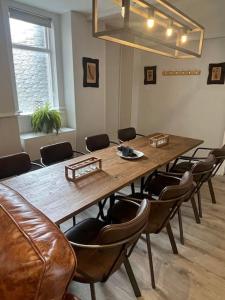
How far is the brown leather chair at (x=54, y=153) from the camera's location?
241 cm

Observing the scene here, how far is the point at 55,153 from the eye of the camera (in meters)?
2.54

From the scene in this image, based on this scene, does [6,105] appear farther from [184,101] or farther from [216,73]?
[216,73]

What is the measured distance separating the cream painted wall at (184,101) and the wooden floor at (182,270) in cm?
194

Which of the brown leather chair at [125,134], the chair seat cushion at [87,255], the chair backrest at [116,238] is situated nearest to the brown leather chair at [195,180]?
the chair seat cushion at [87,255]

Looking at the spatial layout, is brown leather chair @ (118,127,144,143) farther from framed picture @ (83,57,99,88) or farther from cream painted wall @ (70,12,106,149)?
framed picture @ (83,57,99,88)

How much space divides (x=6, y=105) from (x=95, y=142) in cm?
123

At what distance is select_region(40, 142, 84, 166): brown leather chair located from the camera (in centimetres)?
241

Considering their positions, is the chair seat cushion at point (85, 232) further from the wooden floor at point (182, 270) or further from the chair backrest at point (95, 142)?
the chair backrest at point (95, 142)

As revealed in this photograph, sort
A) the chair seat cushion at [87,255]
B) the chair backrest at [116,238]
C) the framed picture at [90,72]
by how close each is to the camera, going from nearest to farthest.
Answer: the chair backrest at [116,238], the chair seat cushion at [87,255], the framed picture at [90,72]

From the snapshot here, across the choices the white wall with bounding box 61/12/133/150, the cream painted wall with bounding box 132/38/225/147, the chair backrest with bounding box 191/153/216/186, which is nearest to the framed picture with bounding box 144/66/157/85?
the cream painted wall with bounding box 132/38/225/147

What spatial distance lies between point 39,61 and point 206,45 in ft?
8.74

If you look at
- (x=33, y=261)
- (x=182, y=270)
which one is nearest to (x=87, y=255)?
(x=33, y=261)

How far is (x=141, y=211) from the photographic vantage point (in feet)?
4.05

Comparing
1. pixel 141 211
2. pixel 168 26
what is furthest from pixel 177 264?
pixel 168 26
